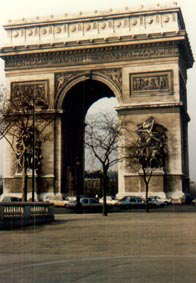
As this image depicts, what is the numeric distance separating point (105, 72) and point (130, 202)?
11.8 m

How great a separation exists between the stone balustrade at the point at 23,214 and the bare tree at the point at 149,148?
20271 millimetres

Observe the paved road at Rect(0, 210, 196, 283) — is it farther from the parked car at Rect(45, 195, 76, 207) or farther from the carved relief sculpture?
the parked car at Rect(45, 195, 76, 207)

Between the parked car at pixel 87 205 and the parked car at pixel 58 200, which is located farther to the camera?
the parked car at pixel 58 200

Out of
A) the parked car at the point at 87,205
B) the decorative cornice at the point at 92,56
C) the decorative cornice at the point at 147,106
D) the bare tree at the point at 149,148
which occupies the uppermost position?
the decorative cornice at the point at 92,56

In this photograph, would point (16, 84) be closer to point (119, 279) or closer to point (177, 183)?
point (177, 183)

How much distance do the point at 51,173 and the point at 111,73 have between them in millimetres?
9863

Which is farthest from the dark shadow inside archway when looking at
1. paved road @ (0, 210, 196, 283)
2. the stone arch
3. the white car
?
paved road @ (0, 210, 196, 283)

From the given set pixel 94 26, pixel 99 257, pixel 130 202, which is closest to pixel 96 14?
pixel 94 26

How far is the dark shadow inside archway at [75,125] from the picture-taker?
4881 centimetres

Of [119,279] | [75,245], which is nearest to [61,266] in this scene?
[119,279]

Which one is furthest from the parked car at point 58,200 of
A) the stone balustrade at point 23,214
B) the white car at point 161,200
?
the stone balustrade at point 23,214

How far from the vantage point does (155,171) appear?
4500 centimetres

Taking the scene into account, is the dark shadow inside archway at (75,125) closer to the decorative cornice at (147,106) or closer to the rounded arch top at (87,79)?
the rounded arch top at (87,79)

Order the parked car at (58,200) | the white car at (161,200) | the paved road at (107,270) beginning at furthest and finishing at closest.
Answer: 1. the parked car at (58,200)
2. the white car at (161,200)
3. the paved road at (107,270)
